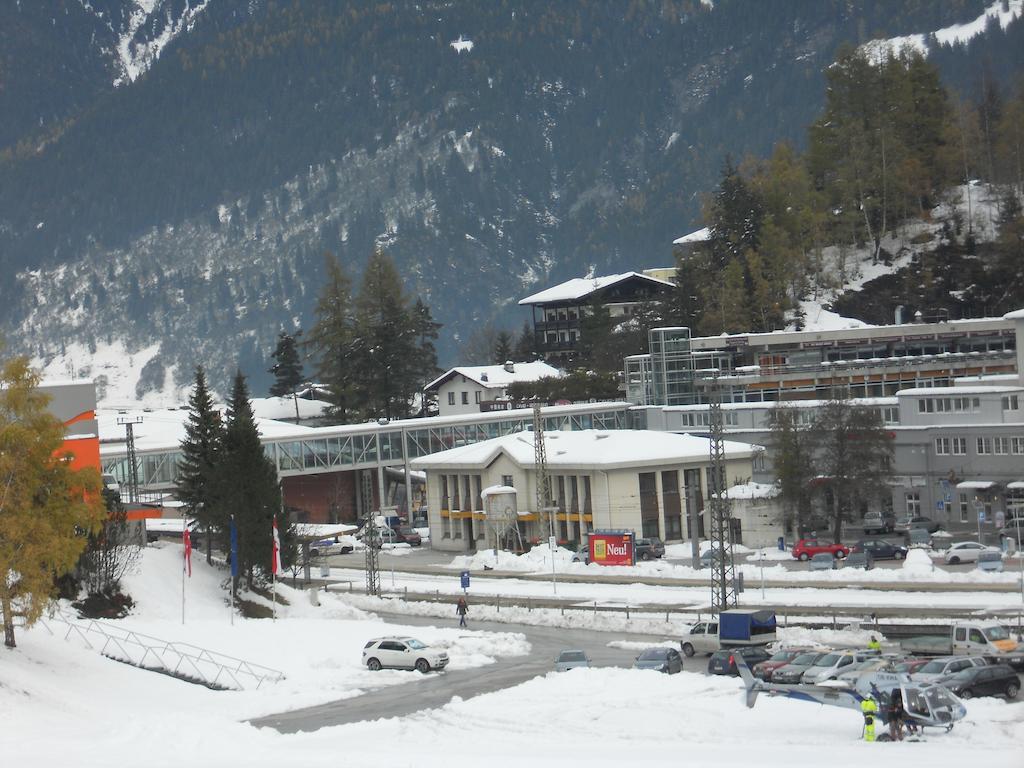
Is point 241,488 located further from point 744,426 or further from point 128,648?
point 744,426

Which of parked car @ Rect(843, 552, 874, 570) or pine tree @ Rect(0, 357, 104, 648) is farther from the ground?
pine tree @ Rect(0, 357, 104, 648)

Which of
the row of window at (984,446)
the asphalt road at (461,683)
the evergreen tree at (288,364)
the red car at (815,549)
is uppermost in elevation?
the evergreen tree at (288,364)

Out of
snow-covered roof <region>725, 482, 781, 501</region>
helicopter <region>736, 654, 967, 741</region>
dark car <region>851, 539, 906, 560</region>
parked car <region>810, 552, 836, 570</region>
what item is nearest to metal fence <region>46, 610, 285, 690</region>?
helicopter <region>736, 654, 967, 741</region>

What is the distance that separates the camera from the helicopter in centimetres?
3381

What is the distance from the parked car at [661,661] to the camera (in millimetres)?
46031

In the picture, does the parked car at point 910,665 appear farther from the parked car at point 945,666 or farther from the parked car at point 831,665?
the parked car at point 831,665

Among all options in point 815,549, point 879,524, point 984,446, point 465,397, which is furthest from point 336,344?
point 815,549

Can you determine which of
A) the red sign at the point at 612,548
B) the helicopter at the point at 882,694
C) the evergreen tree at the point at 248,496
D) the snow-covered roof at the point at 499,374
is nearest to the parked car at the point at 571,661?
the helicopter at the point at 882,694

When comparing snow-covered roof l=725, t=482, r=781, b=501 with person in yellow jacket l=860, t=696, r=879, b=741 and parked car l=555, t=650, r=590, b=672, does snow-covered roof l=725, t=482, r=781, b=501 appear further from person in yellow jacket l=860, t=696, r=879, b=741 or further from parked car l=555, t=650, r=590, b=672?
person in yellow jacket l=860, t=696, r=879, b=741

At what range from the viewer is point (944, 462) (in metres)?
85.4

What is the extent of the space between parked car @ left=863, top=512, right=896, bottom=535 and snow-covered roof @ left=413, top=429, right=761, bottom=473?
28.5 feet

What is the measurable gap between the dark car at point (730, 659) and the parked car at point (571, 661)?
13.0ft

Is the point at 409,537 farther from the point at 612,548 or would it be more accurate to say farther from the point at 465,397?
the point at 465,397

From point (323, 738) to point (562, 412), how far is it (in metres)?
77.4
